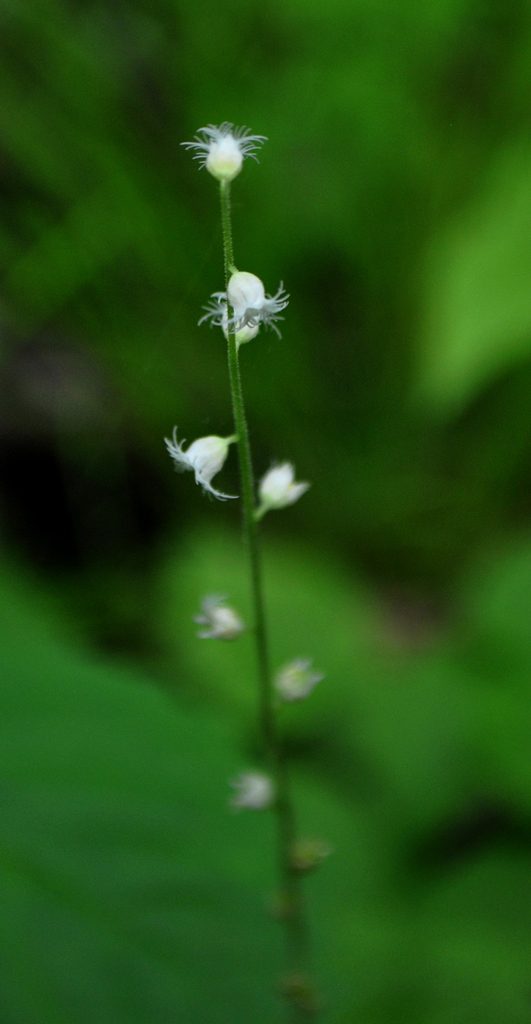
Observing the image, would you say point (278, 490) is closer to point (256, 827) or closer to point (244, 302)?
point (244, 302)

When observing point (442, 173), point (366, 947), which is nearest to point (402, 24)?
point (442, 173)

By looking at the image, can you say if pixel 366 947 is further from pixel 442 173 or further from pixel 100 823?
pixel 442 173

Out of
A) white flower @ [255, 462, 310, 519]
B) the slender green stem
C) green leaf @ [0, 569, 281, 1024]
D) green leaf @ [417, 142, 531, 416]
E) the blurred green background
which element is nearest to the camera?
the slender green stem

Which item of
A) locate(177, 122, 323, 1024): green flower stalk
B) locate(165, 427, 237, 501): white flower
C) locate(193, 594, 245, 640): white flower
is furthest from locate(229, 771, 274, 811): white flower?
locate(165, 427, 237, 501): white flower

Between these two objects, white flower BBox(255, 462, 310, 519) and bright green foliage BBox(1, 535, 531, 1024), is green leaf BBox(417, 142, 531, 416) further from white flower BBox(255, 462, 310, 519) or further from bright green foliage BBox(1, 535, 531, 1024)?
white flower BBox(255, 462, 310, 519)

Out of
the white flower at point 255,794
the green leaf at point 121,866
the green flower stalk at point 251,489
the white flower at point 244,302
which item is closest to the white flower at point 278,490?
the green flower stalk at point 251,489

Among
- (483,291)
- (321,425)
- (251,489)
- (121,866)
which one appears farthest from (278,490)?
(321,425)
